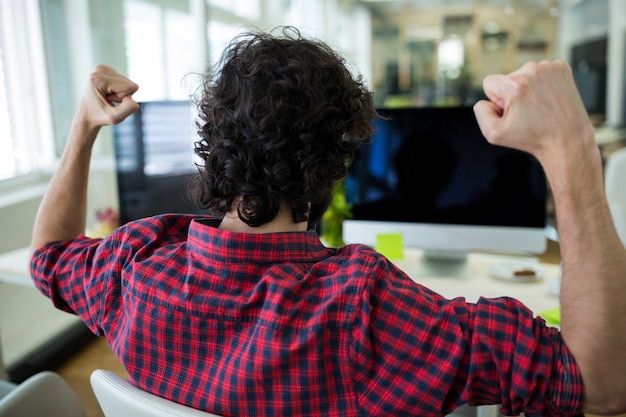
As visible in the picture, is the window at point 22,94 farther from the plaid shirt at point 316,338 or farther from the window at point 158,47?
the plaid shirt at point 316,338

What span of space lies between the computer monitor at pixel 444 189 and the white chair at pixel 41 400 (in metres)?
1.00

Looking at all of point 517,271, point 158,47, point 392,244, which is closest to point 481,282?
point 517,271

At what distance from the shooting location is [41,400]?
40.9 inches

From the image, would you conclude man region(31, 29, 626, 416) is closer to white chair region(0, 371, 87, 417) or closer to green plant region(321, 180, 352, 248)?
white chair region(0, 371, 87, 417)

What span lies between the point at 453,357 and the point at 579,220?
23cm

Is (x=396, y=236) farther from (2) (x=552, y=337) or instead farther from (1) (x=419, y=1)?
(1) (x=419, y=1)

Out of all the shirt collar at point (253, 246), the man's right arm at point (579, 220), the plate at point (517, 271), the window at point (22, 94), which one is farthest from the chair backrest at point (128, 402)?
the window at point (22, 94)

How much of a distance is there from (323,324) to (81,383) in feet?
7.16

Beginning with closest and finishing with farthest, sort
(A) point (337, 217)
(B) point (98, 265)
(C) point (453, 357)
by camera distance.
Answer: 1. (C) point (453, 357)
2. (B) point (98, 265)
3. (A) point (337, 217)

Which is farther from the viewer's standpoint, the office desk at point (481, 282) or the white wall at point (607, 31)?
the white wall at point (607, 31)

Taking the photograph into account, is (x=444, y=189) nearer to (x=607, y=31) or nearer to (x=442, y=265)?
(x=442, y=265)

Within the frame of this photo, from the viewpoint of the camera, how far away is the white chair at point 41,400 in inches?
39.0

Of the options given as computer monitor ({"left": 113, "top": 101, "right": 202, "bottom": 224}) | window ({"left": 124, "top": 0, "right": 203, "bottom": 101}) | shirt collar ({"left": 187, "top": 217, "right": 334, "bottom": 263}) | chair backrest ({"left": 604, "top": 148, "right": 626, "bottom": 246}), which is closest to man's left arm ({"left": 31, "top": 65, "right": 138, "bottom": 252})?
shirt collar ({"left": 187, "top": 217, "right": 334, "bottom": 263})

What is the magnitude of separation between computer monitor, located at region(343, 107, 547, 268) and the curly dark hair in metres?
0.82
